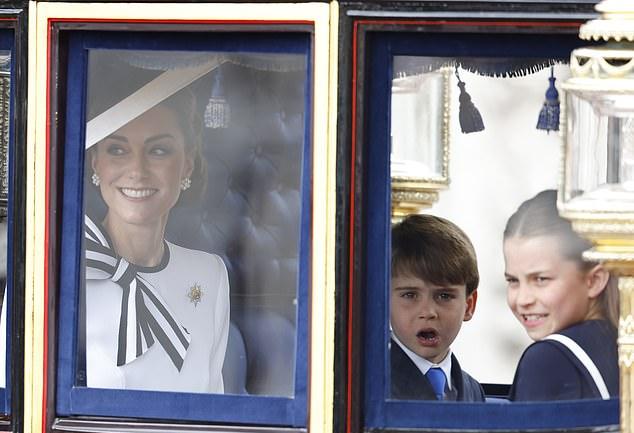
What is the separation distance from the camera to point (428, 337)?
16.2ft

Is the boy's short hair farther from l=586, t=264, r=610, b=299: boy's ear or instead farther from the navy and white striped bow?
the navy and white striped bow

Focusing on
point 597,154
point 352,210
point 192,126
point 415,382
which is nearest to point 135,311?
point 192,126

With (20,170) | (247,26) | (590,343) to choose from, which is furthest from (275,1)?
(590,343)

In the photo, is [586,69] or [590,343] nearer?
[586,69]

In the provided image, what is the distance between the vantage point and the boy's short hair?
4887mm

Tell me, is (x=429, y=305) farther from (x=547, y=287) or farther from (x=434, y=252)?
(x=547, y=287)

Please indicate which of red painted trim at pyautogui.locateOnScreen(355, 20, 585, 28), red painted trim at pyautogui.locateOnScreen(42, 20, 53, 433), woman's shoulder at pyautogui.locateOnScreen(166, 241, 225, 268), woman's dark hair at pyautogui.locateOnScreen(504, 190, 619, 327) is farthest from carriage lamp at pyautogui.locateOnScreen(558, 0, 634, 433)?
red painted trim at pyautogui.locateOnScreen(42, 20, 53, 433)

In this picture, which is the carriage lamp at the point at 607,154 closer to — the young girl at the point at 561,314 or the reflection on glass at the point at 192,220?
the young girl at the point at 561,314

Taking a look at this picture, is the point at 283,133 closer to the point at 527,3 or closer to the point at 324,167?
the point at 324,167

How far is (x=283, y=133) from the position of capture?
16.0ft

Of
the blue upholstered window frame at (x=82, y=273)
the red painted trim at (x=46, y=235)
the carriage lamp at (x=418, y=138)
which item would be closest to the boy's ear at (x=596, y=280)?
the carriage lamp at (x=418, y=138)

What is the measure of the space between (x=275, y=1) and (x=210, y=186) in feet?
1.79

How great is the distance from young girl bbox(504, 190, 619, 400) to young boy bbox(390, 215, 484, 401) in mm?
127

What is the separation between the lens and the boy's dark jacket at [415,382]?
4.89m
